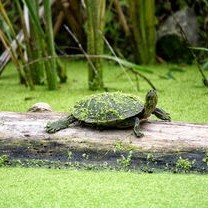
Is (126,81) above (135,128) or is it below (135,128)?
below

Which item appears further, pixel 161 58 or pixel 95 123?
pixel 161 58

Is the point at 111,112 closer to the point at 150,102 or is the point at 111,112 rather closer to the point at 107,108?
the point at 107,108

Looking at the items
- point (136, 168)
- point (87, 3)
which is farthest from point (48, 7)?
point (136, 168)

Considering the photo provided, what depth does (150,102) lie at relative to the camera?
2.37m

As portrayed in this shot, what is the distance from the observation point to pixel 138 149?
2297 millimetres

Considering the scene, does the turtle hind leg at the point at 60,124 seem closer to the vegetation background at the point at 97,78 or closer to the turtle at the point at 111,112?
the turtle at the point at 111,112

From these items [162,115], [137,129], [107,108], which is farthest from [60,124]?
[162,115]

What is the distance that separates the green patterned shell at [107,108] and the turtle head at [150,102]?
3 centimetres

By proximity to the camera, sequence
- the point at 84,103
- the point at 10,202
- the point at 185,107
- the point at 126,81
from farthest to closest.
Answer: the point at 126,81 < the point at 185,107 < the point at 84,103 < the point at 10,202

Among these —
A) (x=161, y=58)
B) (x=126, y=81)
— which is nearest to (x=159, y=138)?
(x=126, y=81)

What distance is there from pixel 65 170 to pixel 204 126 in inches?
23.2

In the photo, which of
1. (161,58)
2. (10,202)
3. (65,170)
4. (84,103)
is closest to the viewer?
(10,202)

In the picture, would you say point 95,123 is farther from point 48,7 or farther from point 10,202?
point 48,7

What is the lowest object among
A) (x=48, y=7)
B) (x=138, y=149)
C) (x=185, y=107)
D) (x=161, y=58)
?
(x=161, y=58)
